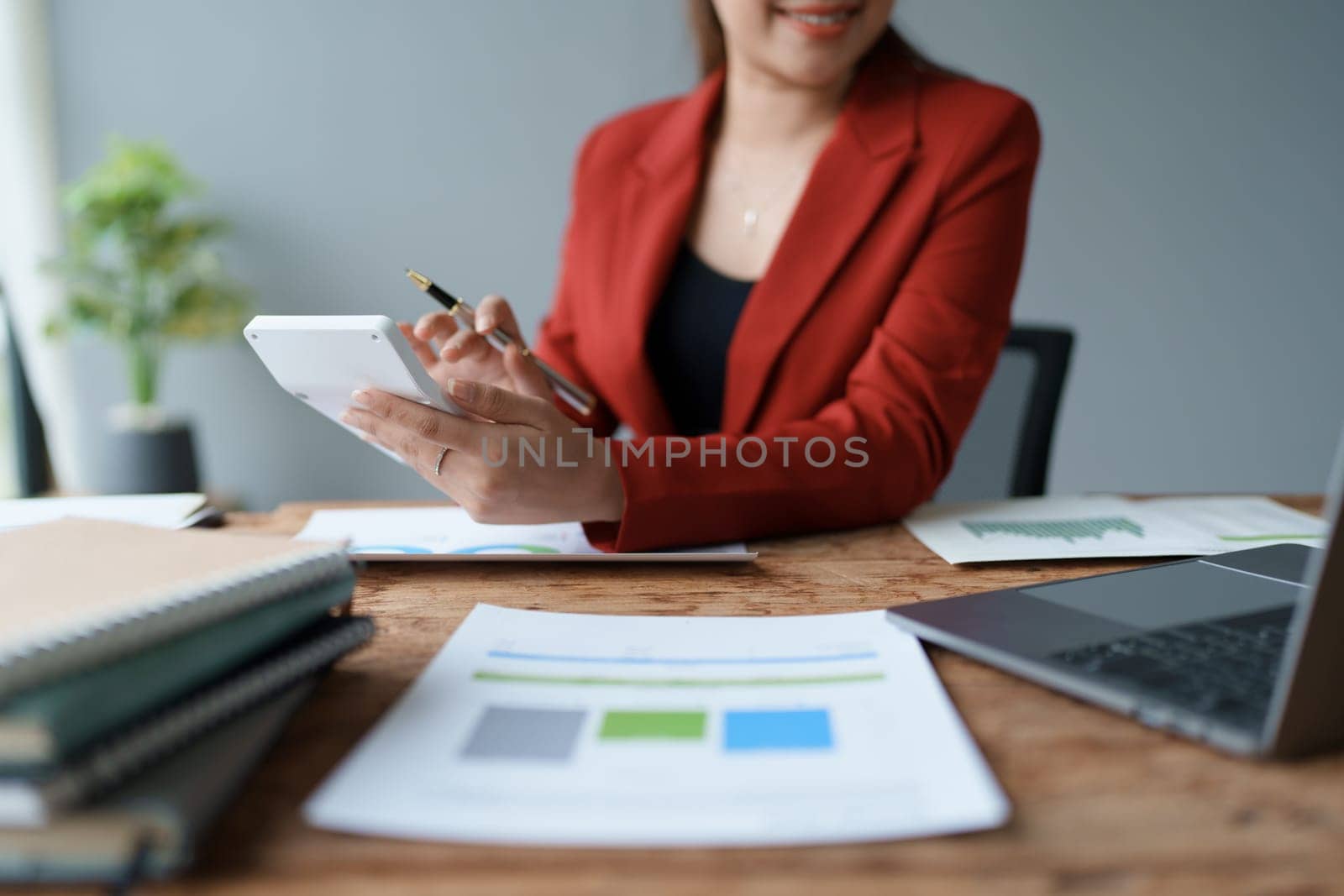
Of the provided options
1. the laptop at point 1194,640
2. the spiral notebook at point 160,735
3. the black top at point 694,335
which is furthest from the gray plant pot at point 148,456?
the laptop at point 1194,640

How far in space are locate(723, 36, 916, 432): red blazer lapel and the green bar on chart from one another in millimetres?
755

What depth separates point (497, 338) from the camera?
0.97 meters

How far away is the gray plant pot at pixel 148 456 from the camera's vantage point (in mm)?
2719

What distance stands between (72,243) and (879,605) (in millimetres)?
2880

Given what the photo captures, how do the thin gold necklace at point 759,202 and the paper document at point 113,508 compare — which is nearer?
the paper document at point 113,508

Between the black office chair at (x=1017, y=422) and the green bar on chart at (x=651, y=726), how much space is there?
0.98 metres

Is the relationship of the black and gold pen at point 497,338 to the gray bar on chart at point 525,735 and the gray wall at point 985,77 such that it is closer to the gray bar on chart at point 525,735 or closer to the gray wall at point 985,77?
the gray bar on chart at point 525,735

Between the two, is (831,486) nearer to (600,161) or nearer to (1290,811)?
(1290,811)

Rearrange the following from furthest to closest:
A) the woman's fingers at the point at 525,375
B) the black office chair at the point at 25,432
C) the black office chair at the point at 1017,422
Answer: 1. the black office chair at the point at 25,432
2. the black office chair at the point at 1017,422
3. the woman's fingers at the point at 525,375

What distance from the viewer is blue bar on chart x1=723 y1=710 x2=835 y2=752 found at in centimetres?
45

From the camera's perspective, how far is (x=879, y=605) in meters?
0.67

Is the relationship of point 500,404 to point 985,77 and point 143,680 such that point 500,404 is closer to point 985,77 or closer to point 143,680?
point 143,680

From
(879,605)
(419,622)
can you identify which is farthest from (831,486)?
(419,622)

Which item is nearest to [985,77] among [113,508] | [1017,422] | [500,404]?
[1017,422]
